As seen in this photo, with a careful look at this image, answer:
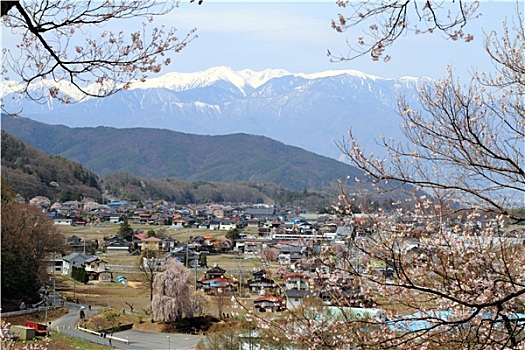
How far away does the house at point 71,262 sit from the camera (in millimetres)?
20516

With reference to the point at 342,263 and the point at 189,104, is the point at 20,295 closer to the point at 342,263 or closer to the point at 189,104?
the point at 342,263

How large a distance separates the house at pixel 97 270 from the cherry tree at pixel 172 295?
541 cm

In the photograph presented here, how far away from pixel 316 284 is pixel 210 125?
561 ft

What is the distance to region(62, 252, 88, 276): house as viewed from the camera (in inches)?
808

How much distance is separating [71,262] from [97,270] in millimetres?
870

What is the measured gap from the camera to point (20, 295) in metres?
15.1

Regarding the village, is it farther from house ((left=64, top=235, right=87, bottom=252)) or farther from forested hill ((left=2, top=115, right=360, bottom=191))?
forested hill ((left=2, top=115, right=360, bottom=191))

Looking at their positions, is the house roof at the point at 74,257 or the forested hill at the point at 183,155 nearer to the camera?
the house roof at the point at 74,257

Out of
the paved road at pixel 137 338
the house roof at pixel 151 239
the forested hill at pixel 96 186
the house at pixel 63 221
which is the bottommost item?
the paved road at pixel 137 338

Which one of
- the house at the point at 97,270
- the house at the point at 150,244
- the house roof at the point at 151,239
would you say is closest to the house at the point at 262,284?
the house at the point at 97,270

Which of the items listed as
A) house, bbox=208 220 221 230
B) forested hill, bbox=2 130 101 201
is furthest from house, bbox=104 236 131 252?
forested hill, bbox=2 130 101 201

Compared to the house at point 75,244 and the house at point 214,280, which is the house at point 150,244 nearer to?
the house at point 75,244

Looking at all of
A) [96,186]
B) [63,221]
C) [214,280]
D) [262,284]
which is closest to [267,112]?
[96,186]

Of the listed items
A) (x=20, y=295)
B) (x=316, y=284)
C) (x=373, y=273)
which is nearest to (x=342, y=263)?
(x=373, y=273)
